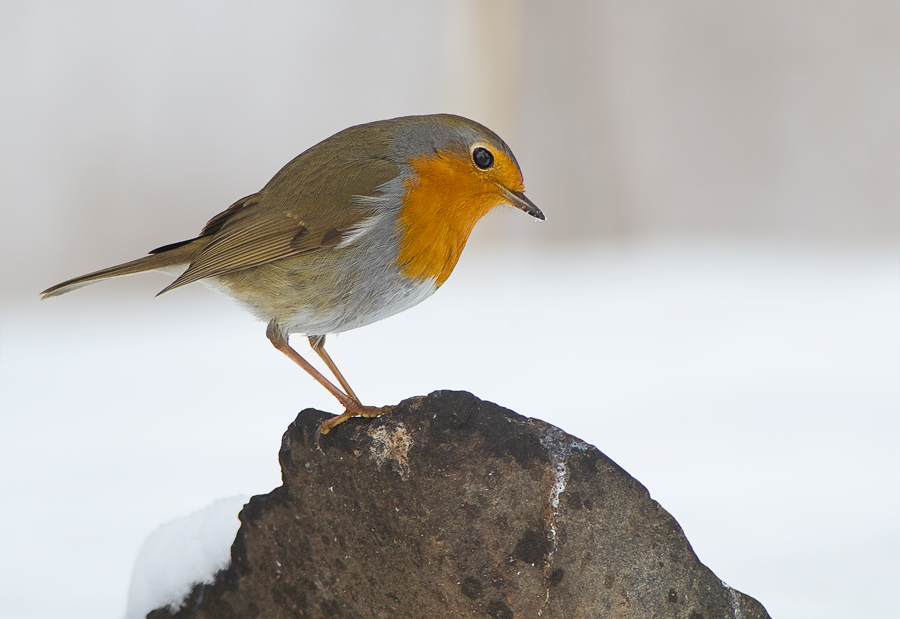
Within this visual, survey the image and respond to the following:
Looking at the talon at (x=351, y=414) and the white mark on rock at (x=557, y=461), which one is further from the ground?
the talon at (x=351, y=414)

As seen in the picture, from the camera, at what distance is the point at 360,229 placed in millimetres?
2561

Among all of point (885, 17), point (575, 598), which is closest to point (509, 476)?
point (575, 598)

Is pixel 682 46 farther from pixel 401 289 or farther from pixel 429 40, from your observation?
pixel 401 289

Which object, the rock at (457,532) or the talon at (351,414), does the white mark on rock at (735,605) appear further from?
the talon at (351,414)

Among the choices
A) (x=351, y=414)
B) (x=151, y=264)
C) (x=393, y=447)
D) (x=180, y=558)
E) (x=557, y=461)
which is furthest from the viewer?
(x=151, y=264)

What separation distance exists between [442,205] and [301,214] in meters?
0.41

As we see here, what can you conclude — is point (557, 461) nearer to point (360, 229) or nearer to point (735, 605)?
point (735, 605)

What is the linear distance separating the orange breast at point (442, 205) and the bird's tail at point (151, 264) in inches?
28.2

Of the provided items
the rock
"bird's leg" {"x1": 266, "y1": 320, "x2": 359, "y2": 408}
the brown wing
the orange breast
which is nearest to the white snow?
the rock

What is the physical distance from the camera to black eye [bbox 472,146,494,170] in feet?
8.68

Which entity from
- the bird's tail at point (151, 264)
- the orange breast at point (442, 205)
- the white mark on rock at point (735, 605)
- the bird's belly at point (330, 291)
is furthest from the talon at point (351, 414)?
the white mark on rock at point (735, 605)

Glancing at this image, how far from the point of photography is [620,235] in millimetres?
7727

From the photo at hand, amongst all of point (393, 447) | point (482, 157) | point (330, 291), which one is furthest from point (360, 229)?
point (393, 447)

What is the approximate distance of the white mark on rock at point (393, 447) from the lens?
7.34 feet
